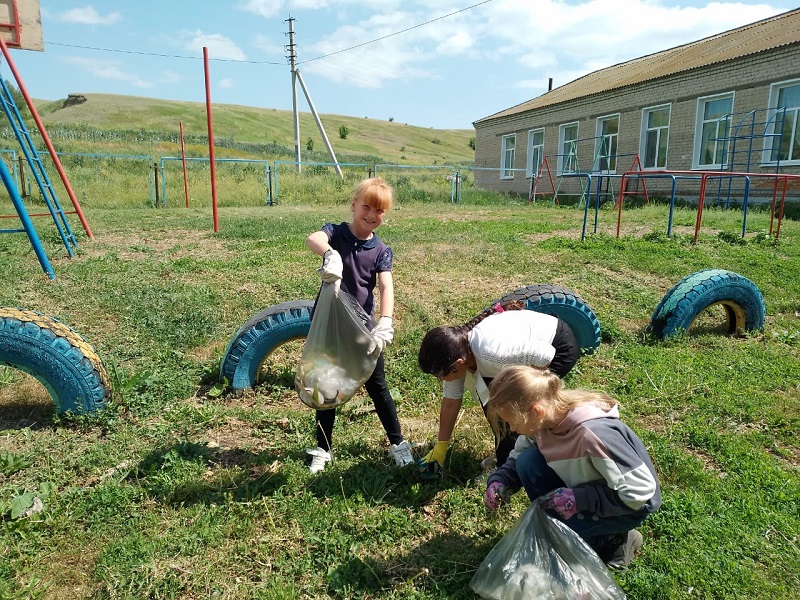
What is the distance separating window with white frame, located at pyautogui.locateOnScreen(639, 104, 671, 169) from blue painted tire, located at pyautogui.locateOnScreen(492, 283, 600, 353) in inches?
591

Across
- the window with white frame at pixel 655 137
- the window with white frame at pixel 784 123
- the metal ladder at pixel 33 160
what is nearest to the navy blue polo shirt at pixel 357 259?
the metal ladder at pixel 33 160

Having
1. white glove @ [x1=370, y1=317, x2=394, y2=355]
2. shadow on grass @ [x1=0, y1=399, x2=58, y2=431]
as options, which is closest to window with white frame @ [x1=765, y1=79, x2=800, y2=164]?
white glove @ [x1=370, y1=317, x2=394, y2=355]

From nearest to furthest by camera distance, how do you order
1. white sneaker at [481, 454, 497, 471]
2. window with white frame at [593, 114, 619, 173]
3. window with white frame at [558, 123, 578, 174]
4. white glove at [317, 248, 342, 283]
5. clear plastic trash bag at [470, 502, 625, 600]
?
clear plastic trash bag at [470, 502, 625, 600] < white glove at [317, 248, 342, 283] < white sneaker at [481, 454, 497, 471] < window with white frame at [593, 114, 619, 173] < window with white frame at [558, 123, 578, 174]

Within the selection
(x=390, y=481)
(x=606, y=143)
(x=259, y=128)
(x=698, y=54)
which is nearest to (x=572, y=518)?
(x=390, y=481)

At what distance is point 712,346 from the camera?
4.39 metres

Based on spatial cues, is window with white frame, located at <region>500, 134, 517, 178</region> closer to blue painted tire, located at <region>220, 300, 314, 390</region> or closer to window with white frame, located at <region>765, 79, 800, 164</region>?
window with white frame, located at <region>765, 79, 800, 164</region>

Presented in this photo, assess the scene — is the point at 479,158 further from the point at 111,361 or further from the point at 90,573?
the point at 90,573

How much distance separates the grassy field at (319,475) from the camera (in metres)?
2.10

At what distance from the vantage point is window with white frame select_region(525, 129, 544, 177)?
22978 millimetres

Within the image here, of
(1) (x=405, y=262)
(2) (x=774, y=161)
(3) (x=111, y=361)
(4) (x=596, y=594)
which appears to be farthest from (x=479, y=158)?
(4) (x=596, y=594)

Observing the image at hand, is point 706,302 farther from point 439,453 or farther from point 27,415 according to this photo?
point 27,415

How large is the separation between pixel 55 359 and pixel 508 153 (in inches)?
961

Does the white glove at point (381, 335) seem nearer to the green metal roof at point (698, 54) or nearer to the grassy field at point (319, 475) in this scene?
the grassy field at point (319, 475)

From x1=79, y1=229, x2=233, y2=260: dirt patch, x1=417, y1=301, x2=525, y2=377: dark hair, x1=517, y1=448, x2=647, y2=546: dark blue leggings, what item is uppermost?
x1=417, y1=301, x2=525, y2=377: dark hair
